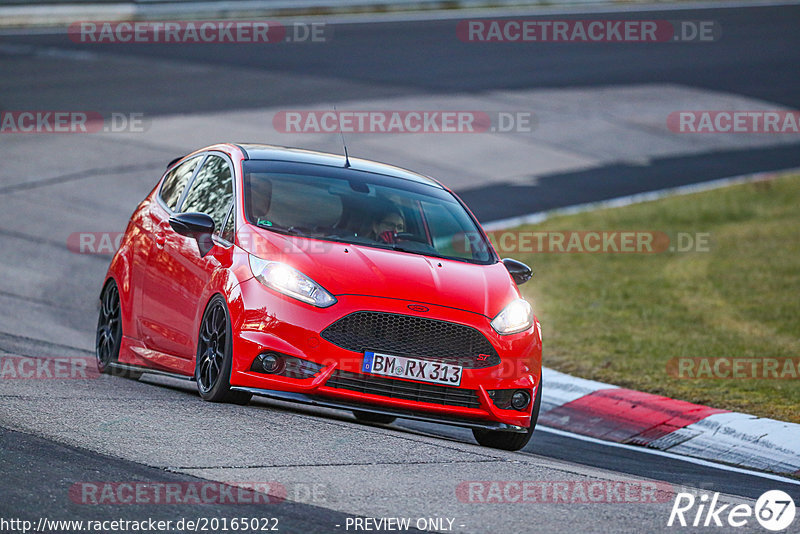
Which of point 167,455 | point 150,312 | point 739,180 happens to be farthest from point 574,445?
point 739,180

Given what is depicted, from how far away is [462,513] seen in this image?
5703 millimetres

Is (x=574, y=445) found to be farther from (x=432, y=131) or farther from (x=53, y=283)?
(x=432, y=131)

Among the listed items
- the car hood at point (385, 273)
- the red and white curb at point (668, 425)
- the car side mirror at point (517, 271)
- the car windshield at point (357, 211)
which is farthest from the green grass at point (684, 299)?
the car hood at point (385, 273)

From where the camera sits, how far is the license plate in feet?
23.9

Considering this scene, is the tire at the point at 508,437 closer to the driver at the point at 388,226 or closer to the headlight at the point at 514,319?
the headlight at the point at 514,319

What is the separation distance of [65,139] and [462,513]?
16.2 meters

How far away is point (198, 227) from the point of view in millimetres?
8070

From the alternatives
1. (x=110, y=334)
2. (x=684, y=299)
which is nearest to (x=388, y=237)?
(x=110, y=334)

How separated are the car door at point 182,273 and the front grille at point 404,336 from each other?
1072mm

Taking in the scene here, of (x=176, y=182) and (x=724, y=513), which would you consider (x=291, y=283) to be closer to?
(x=176, y=182)

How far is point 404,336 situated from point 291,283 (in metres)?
0.73

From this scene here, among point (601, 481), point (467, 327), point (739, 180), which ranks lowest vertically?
point (739, 180)

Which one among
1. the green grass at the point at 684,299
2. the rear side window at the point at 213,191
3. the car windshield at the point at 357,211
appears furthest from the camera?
the green grass at the point at 684,299

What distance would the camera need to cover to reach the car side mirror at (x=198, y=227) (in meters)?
8.05
